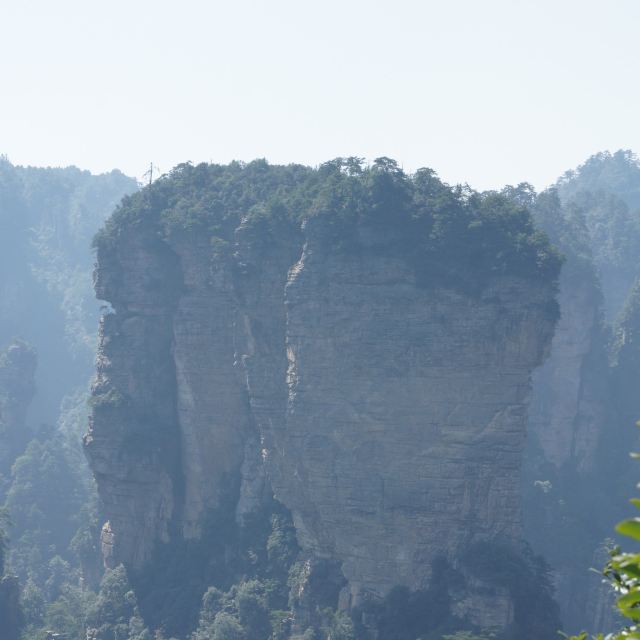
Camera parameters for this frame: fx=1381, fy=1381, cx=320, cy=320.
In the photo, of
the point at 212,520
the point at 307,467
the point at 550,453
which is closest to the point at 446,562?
the point at 307,467

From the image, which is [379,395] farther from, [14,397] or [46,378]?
[46,378]

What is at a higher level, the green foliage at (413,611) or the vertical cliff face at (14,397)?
the vertical cliff face at (14,397)

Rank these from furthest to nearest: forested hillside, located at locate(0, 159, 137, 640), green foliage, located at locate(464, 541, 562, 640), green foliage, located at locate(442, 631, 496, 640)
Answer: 1. forested hillside, located at locate(0, 159, 137, 640)
2. green foliage, located at locate(464, 541, 562, 640)
3. green foliage, located at locate(442, 631, 496, 640)

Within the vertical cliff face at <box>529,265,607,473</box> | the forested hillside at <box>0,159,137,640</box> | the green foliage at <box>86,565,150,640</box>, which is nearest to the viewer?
the green foliage at <box>86,565,150,640</box>

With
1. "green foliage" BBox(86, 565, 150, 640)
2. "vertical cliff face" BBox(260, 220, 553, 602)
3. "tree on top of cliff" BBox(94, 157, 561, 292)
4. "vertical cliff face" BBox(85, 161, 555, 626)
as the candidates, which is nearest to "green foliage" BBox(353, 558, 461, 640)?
"vertical cliff face" BBox(85, 161, 555, 626)

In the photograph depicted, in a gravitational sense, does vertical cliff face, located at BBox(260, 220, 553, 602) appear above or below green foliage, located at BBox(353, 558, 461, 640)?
above

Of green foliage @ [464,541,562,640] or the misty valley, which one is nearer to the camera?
green foliage @ [464,541,562,640]

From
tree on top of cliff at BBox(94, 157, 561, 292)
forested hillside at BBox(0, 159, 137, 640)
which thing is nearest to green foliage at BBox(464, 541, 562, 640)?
tree on top of cliff at BBox(94, 157, 561, 292)

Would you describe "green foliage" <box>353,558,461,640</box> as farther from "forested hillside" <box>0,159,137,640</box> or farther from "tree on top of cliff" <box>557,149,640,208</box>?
"tree on top of cliff" <box>557,149,640,208</box>

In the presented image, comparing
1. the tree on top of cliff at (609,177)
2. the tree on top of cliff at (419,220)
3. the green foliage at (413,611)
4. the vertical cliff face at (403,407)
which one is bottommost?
the green foliage at (413,611)

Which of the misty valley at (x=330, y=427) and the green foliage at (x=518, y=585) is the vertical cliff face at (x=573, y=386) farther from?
the green foliage at (x=518, y=585)

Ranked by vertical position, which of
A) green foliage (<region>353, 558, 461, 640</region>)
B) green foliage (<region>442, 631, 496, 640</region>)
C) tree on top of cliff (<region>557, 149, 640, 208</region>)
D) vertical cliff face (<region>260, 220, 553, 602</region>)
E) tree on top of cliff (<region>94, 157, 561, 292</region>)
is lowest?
green foliage (<region>442, 631, 496, 640</region>)

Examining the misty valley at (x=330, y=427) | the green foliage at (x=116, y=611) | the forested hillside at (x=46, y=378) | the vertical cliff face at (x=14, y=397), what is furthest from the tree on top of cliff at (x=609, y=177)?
the green foliage at (x=116, y=611)

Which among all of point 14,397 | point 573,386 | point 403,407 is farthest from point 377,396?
point 14,397
